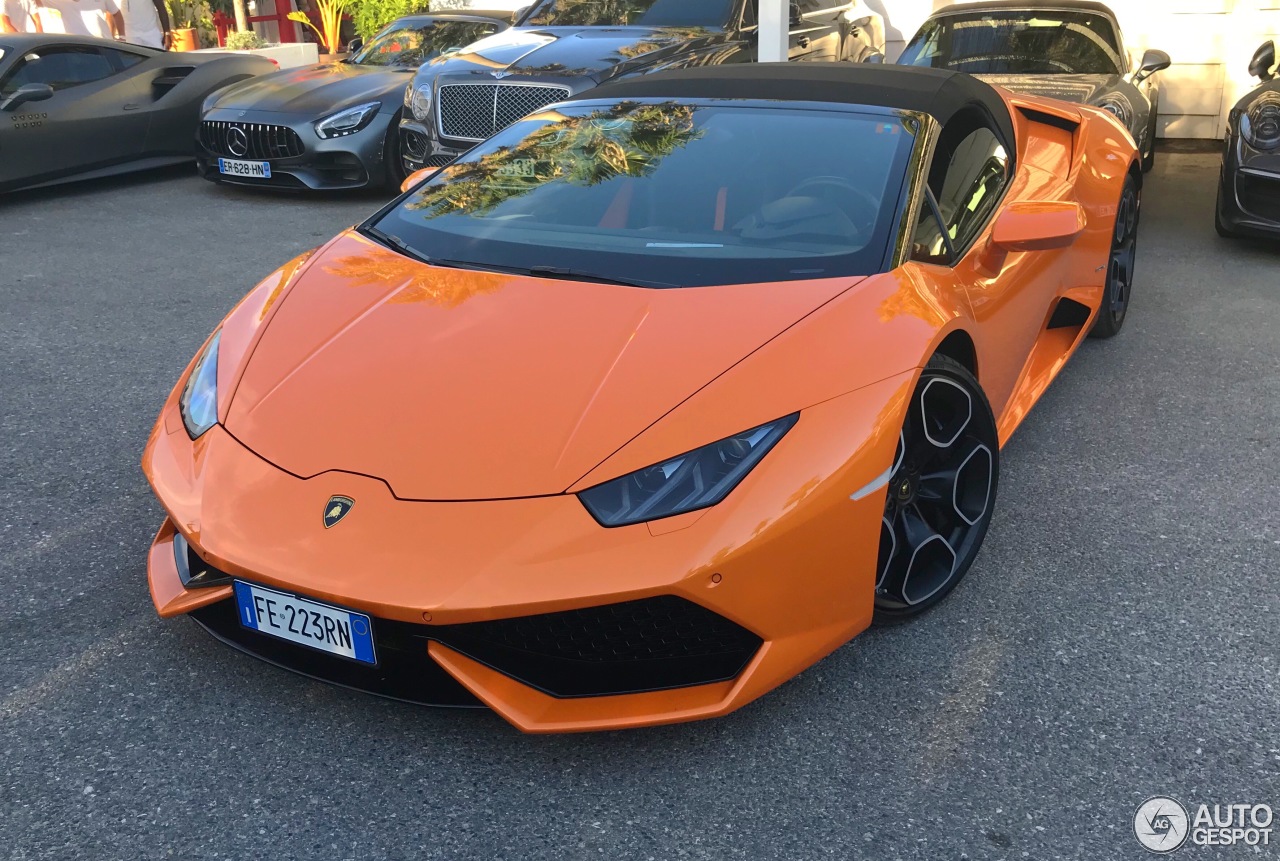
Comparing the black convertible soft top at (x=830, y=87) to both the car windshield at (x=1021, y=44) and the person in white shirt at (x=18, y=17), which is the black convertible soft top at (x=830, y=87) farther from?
the person in white shirt at (x=18, y=17)

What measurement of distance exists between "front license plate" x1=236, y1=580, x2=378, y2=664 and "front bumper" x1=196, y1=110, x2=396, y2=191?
19.4 feet

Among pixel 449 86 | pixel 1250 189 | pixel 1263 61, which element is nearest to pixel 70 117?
pixel 449 86

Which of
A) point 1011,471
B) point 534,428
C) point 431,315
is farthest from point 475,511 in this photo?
point 1011,471

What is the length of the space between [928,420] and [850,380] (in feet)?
1.20

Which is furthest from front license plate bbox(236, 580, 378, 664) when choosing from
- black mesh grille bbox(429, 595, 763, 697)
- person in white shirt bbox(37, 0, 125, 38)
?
person in white shirt bbox(37, 0, 125, 38)

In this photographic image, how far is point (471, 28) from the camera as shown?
9023 mm

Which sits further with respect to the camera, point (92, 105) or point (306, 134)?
point (92, 105)

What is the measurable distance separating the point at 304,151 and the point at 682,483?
619cm

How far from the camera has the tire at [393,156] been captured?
7.70 metres

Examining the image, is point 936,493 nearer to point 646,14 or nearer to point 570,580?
point 570,580

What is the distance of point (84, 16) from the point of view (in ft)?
37.6

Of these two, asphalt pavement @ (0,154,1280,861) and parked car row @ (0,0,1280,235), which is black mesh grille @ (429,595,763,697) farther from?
parked car row @ (0,0,1280,235)

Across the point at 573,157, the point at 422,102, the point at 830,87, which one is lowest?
the point at 422,102

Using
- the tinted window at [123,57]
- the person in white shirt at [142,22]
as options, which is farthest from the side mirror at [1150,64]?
the person in white shirt at [142,22]
